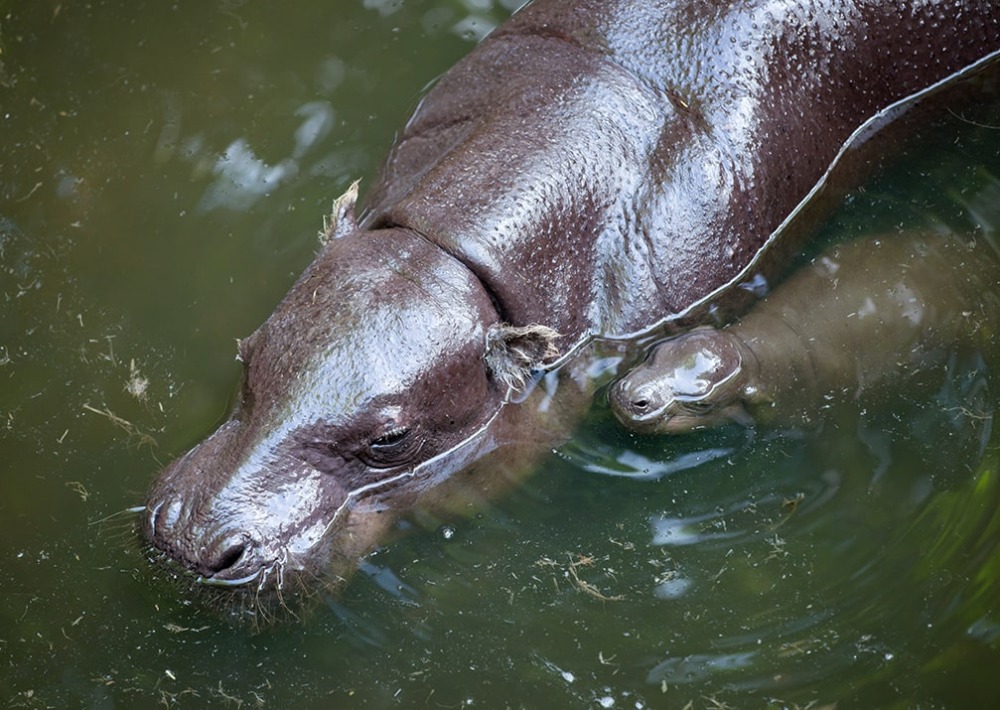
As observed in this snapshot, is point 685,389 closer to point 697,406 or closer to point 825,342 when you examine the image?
point 697,406

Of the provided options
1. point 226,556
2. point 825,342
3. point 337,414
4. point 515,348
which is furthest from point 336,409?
point 825,342

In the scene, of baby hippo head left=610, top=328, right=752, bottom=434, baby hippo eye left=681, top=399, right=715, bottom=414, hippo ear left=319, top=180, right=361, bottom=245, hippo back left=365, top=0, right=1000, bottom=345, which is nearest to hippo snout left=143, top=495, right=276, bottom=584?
hippo ear left=319, top=180, right=361, bottom=245

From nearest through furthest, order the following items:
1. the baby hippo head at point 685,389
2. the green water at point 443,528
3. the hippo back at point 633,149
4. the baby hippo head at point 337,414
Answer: the baby hippo head at point 337,414 < the green water at point 443,528 < the hippo back at point 633,149 < the baby hippo head at point 685,389

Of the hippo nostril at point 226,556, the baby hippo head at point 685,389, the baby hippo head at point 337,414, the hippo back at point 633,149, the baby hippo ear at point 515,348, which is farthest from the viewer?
the baby hippo head at point 685,389

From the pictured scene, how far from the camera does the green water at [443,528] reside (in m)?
4.95

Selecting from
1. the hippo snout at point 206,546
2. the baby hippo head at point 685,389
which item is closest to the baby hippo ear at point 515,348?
the baby hippo head at point 685,389

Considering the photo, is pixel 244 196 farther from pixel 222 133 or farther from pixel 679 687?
pixel 679 687

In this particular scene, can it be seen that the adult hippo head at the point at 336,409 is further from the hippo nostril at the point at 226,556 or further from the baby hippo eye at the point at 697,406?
the baby hippo eye at the point at 697,406

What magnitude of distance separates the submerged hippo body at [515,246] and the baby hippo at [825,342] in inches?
12.3

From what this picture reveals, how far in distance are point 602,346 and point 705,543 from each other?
111cm

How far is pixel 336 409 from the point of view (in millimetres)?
4840

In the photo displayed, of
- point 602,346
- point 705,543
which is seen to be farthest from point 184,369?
point 705,543

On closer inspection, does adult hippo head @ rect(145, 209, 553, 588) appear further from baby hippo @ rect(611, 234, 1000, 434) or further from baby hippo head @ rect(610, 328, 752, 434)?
baby hippo @ rect(611, 234, 1000, 434)

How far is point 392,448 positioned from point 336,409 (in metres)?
0.38
